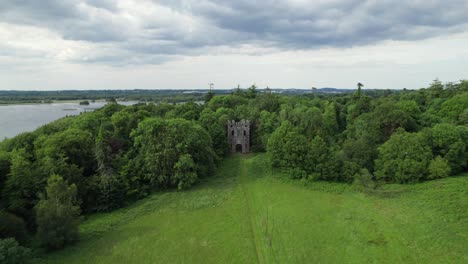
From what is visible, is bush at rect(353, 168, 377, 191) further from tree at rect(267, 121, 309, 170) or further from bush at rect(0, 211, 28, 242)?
bush at rect(0, 211, 28, 242)

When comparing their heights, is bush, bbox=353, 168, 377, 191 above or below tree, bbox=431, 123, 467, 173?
below

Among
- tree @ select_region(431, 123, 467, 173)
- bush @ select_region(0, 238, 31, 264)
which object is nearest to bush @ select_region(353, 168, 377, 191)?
tree @ select_region(431, 123, 467, 173)

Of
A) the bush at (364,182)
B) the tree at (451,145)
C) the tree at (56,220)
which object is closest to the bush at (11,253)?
the tree at (56,220)

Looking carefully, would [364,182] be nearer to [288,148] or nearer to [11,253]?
[288,148]

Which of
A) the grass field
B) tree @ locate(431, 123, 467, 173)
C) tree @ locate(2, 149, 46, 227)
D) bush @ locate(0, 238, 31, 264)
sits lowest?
the grass field

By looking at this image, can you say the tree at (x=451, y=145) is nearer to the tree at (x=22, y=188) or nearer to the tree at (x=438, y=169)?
the tree at (x=438, y=169)

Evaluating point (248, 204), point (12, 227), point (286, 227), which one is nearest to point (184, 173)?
point (248, 204)
